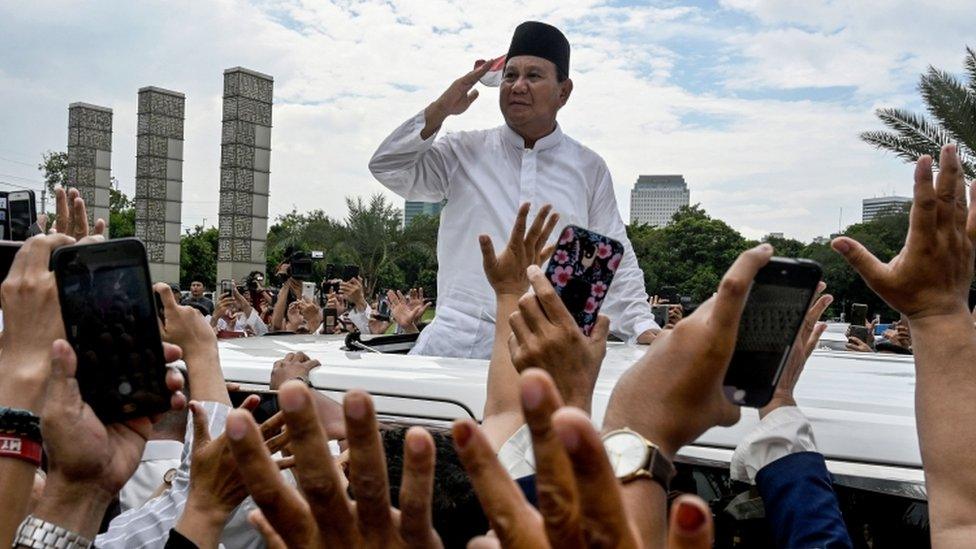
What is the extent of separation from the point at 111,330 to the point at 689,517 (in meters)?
1.25

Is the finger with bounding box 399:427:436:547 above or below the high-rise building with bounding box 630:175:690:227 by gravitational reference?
below

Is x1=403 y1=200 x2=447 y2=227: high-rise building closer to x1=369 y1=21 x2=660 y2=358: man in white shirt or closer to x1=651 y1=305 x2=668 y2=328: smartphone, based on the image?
x1=369 y1=21 x2=660 y2=358: man in white shirt

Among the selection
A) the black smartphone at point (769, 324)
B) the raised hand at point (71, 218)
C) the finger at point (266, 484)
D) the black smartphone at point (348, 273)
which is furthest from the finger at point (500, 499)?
the black smartphone at point (348, 273)

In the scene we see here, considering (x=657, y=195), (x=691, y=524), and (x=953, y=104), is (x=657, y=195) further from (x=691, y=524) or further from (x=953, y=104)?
(x=691, y=524)

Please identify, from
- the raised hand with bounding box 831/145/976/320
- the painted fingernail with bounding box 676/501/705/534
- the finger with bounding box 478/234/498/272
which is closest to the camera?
the painted fingernail with bounding box 676/501/705/534

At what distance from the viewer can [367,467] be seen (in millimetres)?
1055

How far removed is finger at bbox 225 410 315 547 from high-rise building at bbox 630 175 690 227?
154 metres

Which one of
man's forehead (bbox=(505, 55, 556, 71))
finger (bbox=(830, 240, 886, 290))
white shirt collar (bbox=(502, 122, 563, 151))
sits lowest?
finger (bbox=(830, 240, 886, 290))

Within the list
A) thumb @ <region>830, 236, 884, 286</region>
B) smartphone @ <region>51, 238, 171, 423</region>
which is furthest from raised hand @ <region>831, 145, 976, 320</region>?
smartphone @ <region>51, 238, 171, 423</region>

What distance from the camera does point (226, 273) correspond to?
26734mm

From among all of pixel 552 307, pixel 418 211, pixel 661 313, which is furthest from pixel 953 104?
pixel 418 211

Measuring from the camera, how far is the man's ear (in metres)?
3.74

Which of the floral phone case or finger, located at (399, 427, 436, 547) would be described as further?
the floral phone case

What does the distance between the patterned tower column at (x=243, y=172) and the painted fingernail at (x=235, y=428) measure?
86.6 feet
